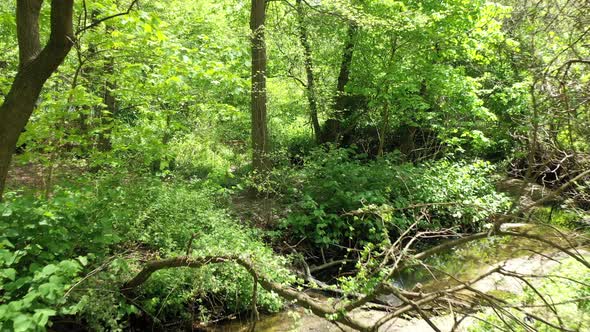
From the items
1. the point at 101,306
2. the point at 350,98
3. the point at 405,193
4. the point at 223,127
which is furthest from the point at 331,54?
the point at 101,306

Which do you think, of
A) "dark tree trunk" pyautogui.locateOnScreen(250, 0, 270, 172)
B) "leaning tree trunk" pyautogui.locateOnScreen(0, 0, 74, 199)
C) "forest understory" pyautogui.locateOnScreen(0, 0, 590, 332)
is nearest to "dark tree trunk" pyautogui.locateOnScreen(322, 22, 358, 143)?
"forest understory" pyautogui.locateOnScreen(0, 0, 590, 332)

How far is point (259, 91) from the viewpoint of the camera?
818 centimetres

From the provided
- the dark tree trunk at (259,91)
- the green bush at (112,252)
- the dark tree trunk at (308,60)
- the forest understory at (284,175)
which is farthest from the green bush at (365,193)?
the dark tree trunk at (308,60)

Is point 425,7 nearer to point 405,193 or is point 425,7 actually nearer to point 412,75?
point 412,75

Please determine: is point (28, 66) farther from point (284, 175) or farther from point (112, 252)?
point (284, 175)

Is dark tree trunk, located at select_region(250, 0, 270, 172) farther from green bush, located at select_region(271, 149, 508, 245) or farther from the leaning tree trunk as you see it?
the leaning tree trunk

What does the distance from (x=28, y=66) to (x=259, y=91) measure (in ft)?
16.6

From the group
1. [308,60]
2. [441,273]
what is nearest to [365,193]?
[441,273]

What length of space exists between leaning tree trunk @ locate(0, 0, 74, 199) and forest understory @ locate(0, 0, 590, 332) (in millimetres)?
16

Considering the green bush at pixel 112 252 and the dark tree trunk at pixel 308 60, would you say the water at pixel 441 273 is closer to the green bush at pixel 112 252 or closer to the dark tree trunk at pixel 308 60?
the green bush at pixel 112 252

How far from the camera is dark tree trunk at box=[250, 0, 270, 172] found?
27.4 feet

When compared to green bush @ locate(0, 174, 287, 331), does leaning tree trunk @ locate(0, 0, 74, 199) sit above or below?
above

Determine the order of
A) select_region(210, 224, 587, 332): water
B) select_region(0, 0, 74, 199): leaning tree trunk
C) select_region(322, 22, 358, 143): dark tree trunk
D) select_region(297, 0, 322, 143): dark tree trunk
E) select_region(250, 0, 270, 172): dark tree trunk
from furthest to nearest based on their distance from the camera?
select_region(322, 22, 358, 143): dark tree trunk → select_region(297, 0, 322, 143): dark tree trunk → select_region(250, 0, 270, 172): dark tree trunk → select_region(210, 224, 587, 332): water → select_region(0, 0, 74, 199): leaning tree trunk

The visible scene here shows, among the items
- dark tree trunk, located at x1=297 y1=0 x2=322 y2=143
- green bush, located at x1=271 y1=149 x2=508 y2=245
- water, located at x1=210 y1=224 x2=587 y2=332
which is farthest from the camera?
dark tree trunk, located at x1=297 y1=0 x2=322 y2=143
